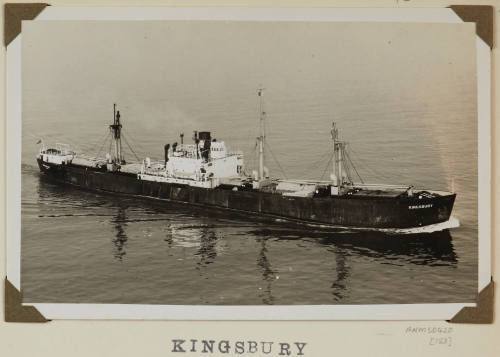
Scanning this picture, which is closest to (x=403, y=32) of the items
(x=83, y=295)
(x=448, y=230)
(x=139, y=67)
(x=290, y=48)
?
(x=290, y=48)

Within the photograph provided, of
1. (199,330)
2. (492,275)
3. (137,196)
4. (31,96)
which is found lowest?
(199,330)

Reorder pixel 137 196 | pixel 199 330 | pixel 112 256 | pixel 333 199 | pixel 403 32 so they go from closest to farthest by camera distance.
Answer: pixel 199 330, pixel 403 32, pixel 112 256, pixel 333 199, pixel 137 196

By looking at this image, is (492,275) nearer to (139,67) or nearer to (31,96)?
(139,67)

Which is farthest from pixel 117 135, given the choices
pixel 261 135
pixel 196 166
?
pixel 261 135

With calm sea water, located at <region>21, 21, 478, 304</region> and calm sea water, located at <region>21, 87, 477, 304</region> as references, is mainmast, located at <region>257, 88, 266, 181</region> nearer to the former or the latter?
calm sea water, located at <region>21, 21, 478, 304</region>

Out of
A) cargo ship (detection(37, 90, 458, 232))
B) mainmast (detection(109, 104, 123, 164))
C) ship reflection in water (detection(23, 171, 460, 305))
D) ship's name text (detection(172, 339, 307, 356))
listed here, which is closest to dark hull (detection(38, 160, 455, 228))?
cargo ship (detection(37, 90, 458, 232))

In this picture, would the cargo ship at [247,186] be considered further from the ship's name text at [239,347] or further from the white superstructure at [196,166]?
the ship's name text at [239,347]
